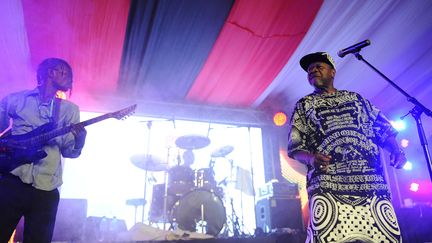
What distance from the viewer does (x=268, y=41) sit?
17.3 feet

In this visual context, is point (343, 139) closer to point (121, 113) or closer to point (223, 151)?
point (121, 113)

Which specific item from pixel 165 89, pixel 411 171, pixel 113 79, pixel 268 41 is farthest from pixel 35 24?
pixel 411 171

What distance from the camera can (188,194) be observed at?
573 centimetres

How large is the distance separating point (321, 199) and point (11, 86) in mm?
5694

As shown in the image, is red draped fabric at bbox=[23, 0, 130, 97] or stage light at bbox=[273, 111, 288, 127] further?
stage light at bbox=[273, 111, 288, 127]

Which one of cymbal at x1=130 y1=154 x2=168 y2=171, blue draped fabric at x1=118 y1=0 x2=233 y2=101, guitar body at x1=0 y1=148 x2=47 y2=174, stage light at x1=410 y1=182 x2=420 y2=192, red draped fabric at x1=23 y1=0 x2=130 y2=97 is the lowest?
guitar body at x1=0 y1=148 x2=47 y2=174

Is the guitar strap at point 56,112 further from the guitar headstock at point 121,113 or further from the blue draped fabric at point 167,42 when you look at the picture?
the blue draped fabric at point 167,42

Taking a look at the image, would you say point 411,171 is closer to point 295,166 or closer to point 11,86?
point 295,166

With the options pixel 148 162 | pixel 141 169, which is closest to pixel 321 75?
pixel 148 162

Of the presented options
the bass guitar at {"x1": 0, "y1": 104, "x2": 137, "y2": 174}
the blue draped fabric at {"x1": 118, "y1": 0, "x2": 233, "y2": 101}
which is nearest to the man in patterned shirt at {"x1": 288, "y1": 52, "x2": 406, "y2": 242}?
the bass guitar at {"x1": 0, "y1": 104, "x2": 137, "y2": 174}

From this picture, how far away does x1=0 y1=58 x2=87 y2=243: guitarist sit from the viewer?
1.93 m

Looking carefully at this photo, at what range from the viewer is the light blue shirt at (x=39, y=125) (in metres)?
2.02

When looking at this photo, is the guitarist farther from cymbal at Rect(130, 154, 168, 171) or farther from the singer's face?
cymbal at Rect(130, 154, 168, 171)

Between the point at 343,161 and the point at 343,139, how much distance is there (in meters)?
0.13
